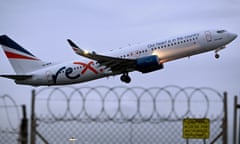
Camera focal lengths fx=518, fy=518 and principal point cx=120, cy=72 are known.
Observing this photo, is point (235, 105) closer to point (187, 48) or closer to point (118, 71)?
point (187, 48)

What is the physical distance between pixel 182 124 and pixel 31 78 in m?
49.8

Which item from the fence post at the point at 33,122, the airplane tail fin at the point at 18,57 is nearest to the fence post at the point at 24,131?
the fence post at the point at 33,122

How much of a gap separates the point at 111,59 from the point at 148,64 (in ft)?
12.2

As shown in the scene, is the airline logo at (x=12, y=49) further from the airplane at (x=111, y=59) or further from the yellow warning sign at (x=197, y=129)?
the yellow warning sign at (x=197, y=129)

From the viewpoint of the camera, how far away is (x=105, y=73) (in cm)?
5084

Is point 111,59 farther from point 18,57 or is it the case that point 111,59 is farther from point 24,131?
point 24,131

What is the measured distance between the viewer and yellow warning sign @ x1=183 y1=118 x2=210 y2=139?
7.03 m

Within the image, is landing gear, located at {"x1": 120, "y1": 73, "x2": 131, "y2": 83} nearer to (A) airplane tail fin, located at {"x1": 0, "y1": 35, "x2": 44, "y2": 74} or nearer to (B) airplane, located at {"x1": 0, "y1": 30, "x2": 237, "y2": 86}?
(B) airplane, located at {"x1": 0, "y1": 30, "x2": 237, "y2": 86}

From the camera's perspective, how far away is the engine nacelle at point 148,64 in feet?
148

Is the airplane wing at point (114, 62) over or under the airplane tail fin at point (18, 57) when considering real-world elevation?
under

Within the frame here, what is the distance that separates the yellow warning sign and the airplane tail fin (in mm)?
51512

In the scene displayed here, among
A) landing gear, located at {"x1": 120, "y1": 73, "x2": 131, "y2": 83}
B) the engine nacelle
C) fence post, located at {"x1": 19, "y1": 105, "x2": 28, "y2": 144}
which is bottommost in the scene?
fence post, located at {"x1": 19, "y1": 105, "x2": 28, "y2": 144}

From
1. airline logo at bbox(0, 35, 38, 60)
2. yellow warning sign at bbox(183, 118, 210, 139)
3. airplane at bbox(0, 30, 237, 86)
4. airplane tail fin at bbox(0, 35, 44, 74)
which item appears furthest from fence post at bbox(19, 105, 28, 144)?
airline logo at bbox(0, 35, 38, 60)

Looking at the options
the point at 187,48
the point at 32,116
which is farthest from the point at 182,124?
the point at 187,48
